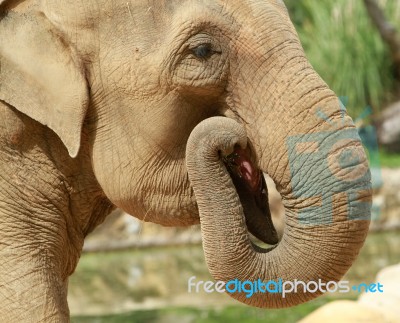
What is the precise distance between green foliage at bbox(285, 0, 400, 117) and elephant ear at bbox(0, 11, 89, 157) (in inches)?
431

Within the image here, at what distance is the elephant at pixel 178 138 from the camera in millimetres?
2971

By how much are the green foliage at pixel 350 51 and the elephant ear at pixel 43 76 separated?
11.0 metres

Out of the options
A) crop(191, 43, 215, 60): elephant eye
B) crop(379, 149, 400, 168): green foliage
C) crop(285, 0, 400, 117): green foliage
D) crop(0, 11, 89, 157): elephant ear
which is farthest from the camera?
crop(285, 0, 400, 117): green foliage

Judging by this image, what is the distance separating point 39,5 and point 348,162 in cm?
115

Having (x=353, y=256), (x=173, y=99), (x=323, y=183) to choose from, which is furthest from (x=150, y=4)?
(x=353, y=256)

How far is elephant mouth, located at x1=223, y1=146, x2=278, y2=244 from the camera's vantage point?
3158mm

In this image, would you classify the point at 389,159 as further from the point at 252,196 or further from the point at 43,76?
the point at 43,76

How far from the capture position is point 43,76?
10.6ft

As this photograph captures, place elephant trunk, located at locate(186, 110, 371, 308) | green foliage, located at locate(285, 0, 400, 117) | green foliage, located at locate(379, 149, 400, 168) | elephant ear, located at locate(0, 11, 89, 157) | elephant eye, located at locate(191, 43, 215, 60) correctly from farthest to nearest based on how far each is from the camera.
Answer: green foliage, located at locate(285, 0, 400, 117) < green foliage, located at locate(379, 149, 400, 168) < elephant ear, located at locate(0, 11, 89, 157) < elephant eye, located at locate(191, 43, 215, 60) < elephant trunk, located at locate(186, 110, 371, 308)

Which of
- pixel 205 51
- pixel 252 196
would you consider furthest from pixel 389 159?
pixel 205 51

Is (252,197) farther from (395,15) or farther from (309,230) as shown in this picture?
(395,15)

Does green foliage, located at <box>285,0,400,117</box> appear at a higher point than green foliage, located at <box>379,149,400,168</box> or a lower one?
higher

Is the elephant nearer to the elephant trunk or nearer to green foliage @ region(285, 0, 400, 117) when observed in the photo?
the elephant trunk

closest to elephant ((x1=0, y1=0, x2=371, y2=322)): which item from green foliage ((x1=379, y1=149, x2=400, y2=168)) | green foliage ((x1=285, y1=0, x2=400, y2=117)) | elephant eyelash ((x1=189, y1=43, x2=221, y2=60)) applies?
elephant eyelash ((x1=189, y1=43, x2=221, y2=60))
